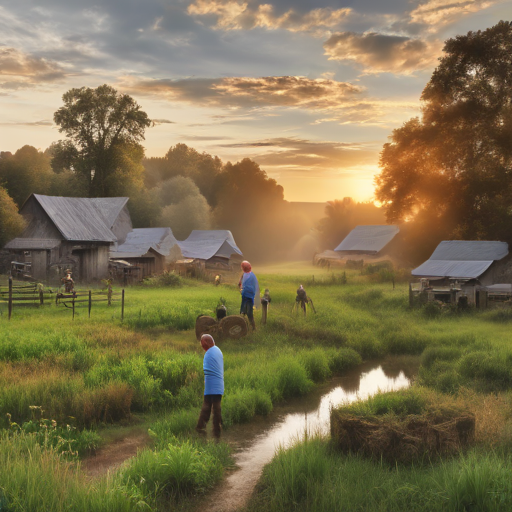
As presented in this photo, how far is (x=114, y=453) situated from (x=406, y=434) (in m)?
4.67

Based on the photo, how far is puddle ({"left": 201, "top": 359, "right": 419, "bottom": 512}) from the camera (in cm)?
744

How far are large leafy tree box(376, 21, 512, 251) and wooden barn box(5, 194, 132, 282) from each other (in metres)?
24.4

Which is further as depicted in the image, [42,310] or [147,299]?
[147,299]

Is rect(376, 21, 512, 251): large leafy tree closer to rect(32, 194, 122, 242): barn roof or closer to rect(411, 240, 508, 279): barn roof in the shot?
rect(411, 240, 508, 279): barn roof

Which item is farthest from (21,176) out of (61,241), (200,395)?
(200,395)

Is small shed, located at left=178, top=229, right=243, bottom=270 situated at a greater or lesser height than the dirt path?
greater

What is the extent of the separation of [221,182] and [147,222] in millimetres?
27598

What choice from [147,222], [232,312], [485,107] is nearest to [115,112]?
[147,222]

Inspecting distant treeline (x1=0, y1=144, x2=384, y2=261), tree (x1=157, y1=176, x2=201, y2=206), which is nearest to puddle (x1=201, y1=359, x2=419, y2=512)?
distant treeline (x1=0, y1=144, x2=384, y2=261)

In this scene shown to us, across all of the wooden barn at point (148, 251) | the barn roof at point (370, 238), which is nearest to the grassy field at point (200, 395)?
the wooden barn at point (148, 251)

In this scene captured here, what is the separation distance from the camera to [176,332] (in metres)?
18.8

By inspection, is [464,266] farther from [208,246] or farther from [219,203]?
[219,203]

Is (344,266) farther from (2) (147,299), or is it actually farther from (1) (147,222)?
(2) (147,299)

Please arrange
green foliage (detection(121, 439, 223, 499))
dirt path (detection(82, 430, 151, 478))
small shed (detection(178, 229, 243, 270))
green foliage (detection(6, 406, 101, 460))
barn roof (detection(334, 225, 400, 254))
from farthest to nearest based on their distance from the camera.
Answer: barn roof (detection(334, 225, 400, 254)) < small shed (detection(178, 229, 243, 270)) < green foliage (detection(6, 406, 101, 460)) < dirt path (detection(82, 430, 151, 478)) < green foliage (detection(121, 439, 223, 499))
